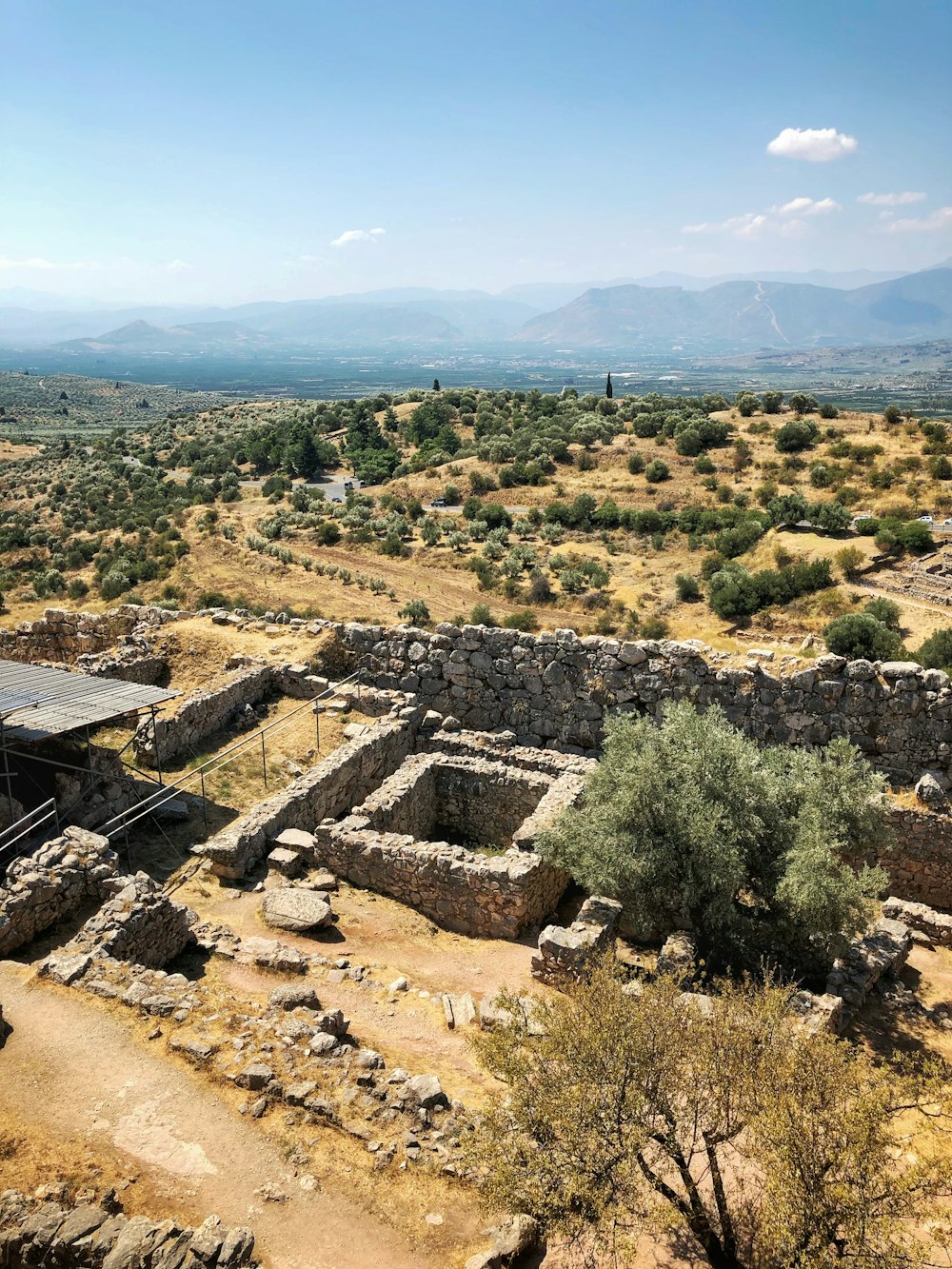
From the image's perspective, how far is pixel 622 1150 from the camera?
5.67 m

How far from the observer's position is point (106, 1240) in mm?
5844

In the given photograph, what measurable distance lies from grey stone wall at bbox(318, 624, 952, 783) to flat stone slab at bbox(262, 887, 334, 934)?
20.2 feet

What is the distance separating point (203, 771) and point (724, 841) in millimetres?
9044

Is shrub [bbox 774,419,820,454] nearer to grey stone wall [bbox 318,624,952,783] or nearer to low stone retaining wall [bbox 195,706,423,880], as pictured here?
grey stone wall [bbox 318,624,952,783]

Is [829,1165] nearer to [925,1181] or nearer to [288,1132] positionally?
[925,1181]

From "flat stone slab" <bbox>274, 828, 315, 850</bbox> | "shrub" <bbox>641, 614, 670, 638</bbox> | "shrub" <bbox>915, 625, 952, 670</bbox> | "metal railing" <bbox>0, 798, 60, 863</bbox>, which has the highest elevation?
"metal railing" <bbox>0, 798, 60, 863</bbox>

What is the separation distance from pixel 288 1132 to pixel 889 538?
34.0m

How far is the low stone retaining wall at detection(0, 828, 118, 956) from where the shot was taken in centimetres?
965

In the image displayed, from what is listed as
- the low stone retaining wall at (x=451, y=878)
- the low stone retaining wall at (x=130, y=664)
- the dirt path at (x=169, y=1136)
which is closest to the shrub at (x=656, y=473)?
the low stone retaining wall at (x=130, y=664)

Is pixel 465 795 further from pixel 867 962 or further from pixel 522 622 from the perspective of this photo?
pixel 522 622

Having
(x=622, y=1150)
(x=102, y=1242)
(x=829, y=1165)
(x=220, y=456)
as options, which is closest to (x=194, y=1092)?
(x=102, y=1242)

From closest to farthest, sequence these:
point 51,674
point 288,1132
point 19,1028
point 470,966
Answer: point 288,1132, point 19,1028, point 470,966, point 51,674

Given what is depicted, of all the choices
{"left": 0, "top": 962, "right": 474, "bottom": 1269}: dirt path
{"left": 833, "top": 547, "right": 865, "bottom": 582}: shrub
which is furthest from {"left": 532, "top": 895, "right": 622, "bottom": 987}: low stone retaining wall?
{"left": 833, "top": 547, "right": 865, "bottom": 582}: shrub

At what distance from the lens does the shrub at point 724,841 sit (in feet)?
33.2
